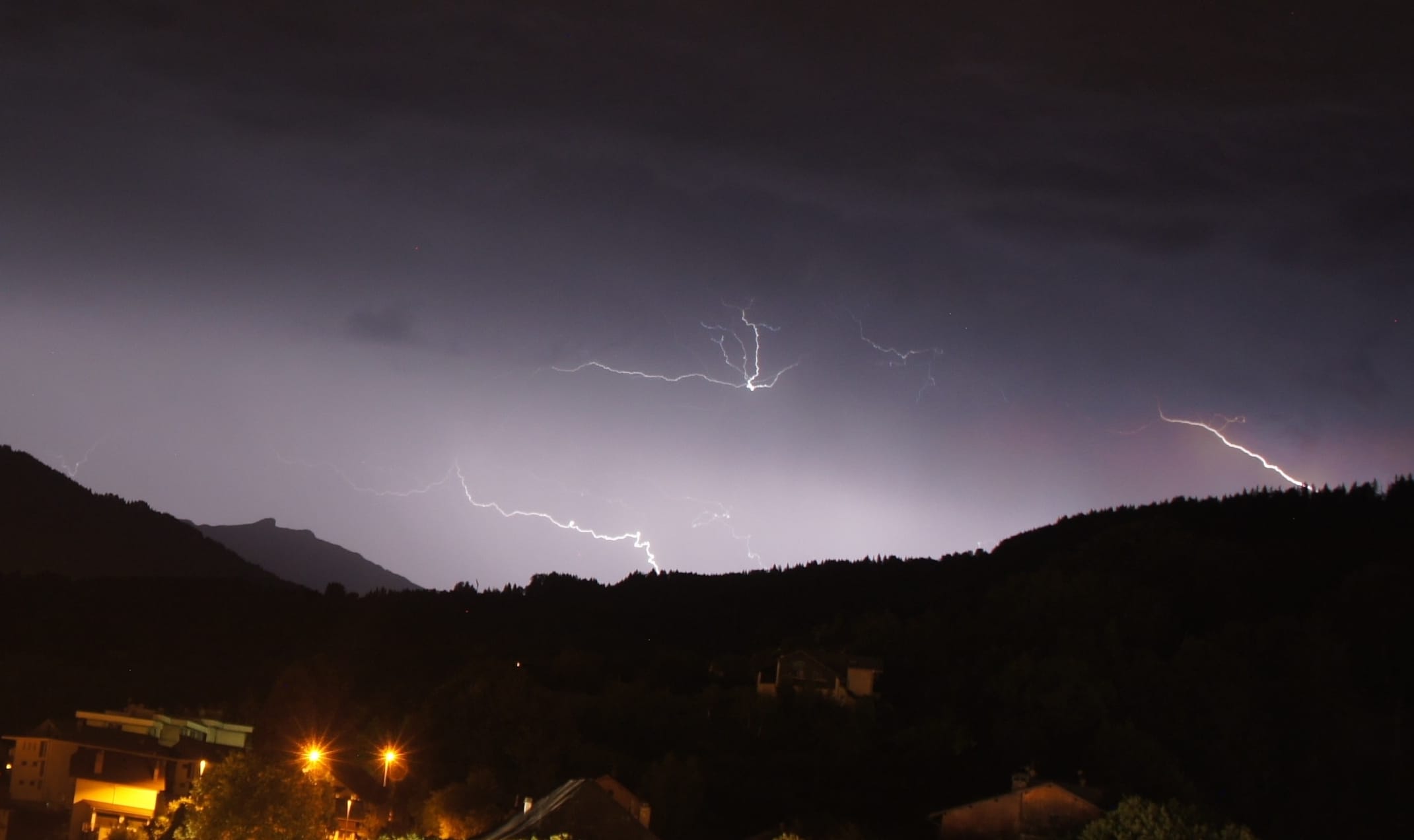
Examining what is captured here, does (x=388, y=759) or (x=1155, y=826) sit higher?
(x=388, y=759)

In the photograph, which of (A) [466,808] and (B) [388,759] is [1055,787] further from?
(B) [388,759]

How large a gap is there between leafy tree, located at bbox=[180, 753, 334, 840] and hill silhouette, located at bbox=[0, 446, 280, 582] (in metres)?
101

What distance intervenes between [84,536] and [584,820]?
125 metres

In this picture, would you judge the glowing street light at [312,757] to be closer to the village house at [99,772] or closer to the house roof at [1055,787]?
the village house at [99,772]

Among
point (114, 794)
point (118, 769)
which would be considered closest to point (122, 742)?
point (118, 769)

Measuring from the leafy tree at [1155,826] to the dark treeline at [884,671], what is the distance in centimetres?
792

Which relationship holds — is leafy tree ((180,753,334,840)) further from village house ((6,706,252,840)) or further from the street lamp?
village house ((6,706,252,840))

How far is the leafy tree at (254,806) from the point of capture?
37562 millimetres

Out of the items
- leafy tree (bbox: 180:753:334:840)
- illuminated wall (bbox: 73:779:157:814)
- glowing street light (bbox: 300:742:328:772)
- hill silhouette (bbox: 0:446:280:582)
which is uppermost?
hill silhouette (bbox: 0:446:280:582)

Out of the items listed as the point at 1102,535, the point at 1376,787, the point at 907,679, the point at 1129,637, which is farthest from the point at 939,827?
the point at 1102,535

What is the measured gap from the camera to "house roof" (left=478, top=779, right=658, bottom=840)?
34250mm

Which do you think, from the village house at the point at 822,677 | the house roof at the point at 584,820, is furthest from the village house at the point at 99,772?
the village house at the point at 822,677

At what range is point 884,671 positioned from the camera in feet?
238

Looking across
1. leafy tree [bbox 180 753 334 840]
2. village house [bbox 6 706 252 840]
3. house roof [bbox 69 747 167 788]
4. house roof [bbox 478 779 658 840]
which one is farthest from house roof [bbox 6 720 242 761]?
house roof [bbox 478 779 658 840]
